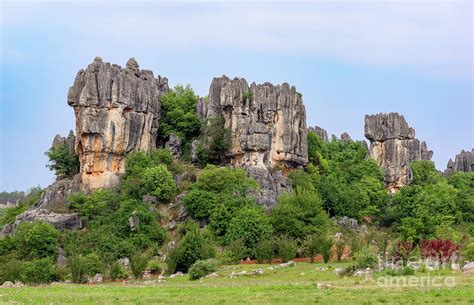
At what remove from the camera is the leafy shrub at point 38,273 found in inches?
2178

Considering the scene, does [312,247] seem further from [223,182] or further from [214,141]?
[214,141]

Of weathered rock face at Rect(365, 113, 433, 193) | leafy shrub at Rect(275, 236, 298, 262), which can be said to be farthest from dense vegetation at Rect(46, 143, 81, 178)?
weathered rock face at Rect(365, 113, 433, 193)

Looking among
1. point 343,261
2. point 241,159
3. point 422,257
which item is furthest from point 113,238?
point 422,257

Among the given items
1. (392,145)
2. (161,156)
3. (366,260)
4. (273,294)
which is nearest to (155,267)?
(366,260)

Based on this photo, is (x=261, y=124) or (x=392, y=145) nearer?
(x=261, y=124)

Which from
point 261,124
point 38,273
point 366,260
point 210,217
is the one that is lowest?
point 38,273

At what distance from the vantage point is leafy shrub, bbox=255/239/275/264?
58469 millimetres

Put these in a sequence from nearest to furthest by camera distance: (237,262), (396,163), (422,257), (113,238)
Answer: (422,257), (237,262), (113,238), (396,163)

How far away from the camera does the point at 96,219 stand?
69500 millimetres

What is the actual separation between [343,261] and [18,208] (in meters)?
36.5

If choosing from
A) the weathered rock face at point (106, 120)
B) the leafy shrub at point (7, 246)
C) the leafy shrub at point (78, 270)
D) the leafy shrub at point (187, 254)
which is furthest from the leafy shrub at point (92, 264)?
the weathered rock face at point (106, 120)

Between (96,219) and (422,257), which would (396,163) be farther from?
(422,257)

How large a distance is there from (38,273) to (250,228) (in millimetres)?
15686

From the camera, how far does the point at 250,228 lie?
64562mm
